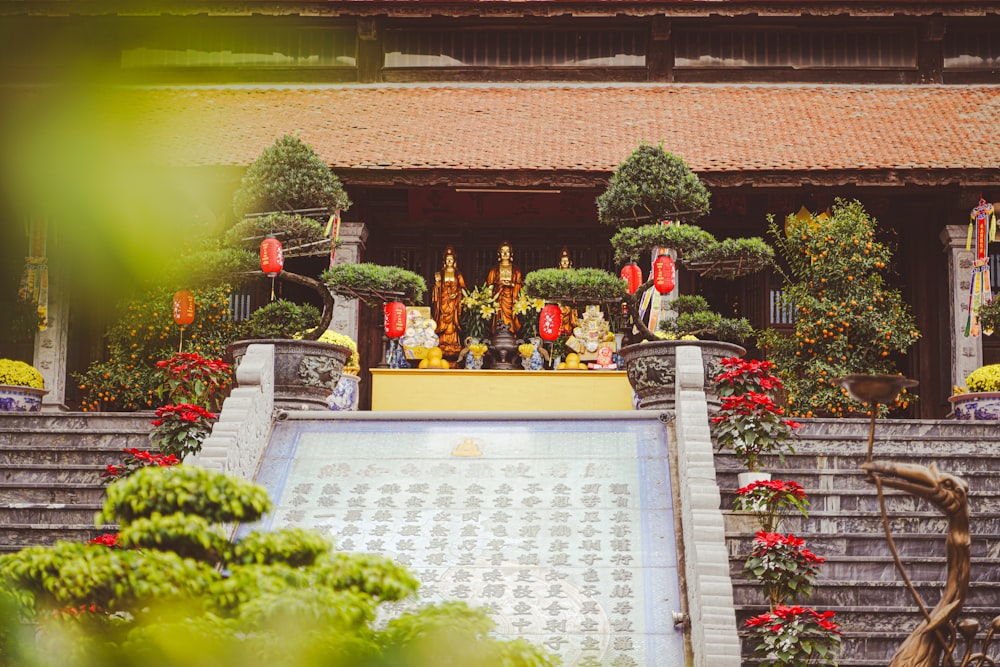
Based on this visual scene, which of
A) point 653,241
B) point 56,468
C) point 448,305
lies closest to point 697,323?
point 653,241

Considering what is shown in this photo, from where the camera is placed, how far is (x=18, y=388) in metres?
11.8

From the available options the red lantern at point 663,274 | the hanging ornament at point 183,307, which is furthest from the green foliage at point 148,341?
the red lantern at point 663,274

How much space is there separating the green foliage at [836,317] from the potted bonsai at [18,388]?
7066 millimetres

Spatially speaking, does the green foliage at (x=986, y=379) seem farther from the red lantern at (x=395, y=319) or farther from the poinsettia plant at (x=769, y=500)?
the red lantern at (x=395, y=319)

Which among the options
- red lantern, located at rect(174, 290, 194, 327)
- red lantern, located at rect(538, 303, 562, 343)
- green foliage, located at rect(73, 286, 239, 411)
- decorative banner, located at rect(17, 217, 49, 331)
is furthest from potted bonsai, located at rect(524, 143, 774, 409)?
decorative banner, located at rect(17, 217, 49, 331)

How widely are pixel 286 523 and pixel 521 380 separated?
554 cm

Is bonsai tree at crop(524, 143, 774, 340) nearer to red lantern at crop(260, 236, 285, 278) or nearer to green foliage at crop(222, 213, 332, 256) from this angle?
green foliage at crop(222, 213, 332, 256)

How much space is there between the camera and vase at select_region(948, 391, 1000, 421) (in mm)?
11680

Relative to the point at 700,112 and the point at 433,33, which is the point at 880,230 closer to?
the point at 700,112

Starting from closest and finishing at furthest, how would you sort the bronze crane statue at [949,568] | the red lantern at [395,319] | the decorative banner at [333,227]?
the bronze crane statue at [949,568]
the decorative banner at [333,227]
the red lantern at [395,319]

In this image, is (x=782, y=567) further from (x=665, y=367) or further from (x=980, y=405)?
(x=980, y=405)

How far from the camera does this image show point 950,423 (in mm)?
10594

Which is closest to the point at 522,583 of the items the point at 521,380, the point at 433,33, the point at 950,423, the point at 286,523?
the point at 286,523

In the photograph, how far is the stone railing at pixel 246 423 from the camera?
8.96m
